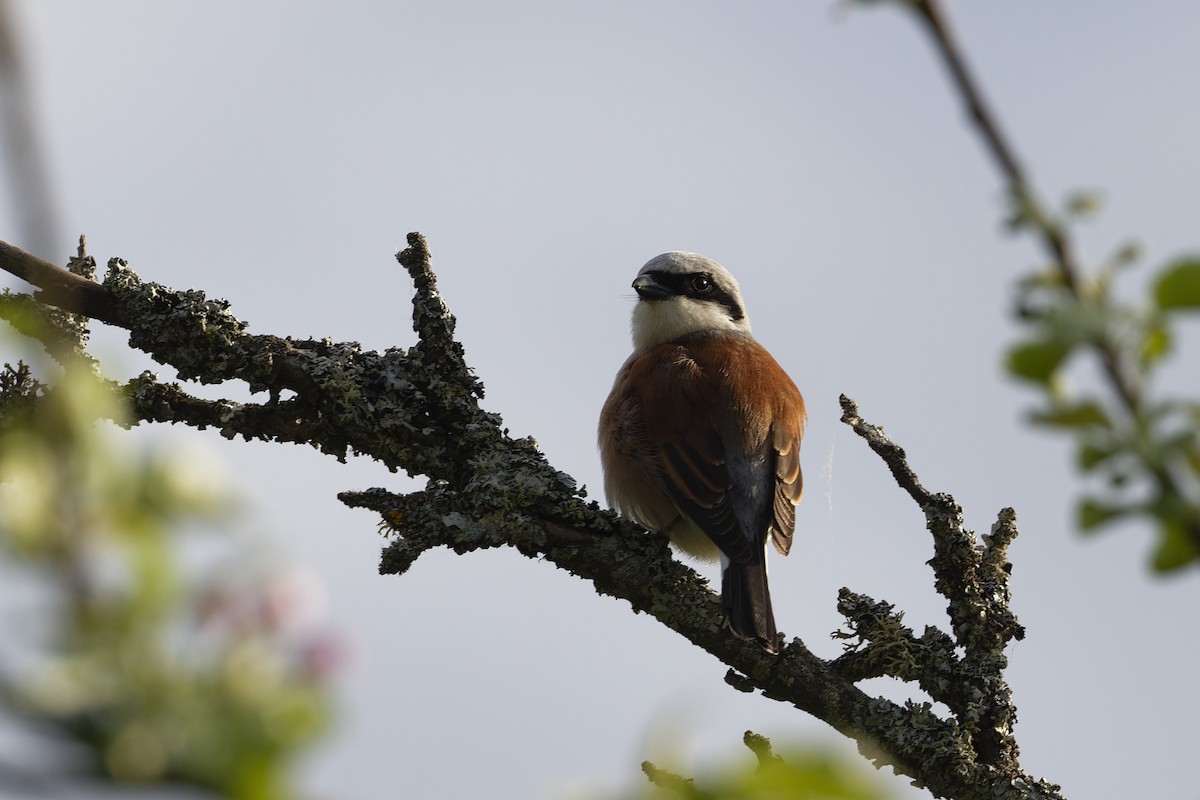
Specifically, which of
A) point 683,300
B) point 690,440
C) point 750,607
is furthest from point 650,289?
point 750,607

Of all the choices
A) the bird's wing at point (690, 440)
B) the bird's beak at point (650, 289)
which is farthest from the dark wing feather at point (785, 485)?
the bird's beak at point (650, 289)

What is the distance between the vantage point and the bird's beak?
7.53 m

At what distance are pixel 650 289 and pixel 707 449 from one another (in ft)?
6.15

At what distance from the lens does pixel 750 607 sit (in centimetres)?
437

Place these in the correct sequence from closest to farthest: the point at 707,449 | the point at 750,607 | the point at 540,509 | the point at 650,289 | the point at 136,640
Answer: the point at 136,640, the point at 540,509, the point at 750,607, the point at 707,449, the point at 650,289

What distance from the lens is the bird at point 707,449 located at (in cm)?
567

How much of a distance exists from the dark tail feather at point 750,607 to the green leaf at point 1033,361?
3019 millimetres

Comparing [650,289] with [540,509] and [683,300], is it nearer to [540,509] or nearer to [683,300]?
[683,300]

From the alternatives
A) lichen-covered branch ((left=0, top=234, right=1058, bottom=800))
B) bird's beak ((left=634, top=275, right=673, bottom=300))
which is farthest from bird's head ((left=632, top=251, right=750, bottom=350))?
lichen-covered branch ((left=0, top=234, right=1058, bottom=800))

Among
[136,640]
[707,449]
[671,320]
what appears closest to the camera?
[136,640]

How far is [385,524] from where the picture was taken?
4.11 meters

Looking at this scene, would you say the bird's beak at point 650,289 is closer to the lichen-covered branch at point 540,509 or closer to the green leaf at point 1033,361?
the lichen-covered branch at point 540,509

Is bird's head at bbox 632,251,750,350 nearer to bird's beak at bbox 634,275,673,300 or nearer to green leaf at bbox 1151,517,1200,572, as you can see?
bird's beak at bbox 634,275,673,300

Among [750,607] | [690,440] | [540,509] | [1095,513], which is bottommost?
[1095,513]
